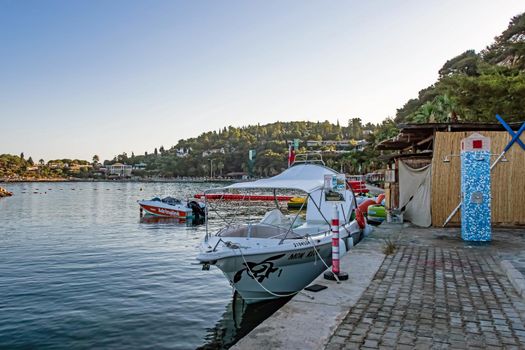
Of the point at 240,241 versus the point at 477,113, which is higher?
the point at 477,113

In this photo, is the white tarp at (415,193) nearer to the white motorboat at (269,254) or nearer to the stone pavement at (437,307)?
the stone pavement at (437,307)

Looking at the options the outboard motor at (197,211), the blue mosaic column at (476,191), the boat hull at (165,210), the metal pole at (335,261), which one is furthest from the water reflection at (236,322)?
the boat hull at (165,210)

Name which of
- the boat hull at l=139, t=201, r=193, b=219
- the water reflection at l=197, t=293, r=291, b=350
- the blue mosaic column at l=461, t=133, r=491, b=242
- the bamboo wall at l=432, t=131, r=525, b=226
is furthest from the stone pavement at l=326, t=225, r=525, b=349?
the boat hull at l=139, t=201, r=193, b=219

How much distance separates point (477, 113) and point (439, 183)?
A: 52.0ft

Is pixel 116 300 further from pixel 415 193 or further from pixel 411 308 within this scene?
pixel 415 193

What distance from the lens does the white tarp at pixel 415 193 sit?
54.2 feet

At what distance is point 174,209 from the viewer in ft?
113

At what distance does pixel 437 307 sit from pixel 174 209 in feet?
97.5

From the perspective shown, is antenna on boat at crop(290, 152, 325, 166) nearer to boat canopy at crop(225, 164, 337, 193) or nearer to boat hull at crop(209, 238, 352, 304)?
boat canopy at crop(225, 164, 337, 193)

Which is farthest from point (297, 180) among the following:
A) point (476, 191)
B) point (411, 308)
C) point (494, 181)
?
point (494, 181)

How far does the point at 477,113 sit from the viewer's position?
94.9ft

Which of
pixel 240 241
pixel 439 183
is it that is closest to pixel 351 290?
pixel 240 241

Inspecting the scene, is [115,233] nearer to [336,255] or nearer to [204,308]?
[204,308]

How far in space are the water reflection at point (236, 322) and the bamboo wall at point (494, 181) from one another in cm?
895
